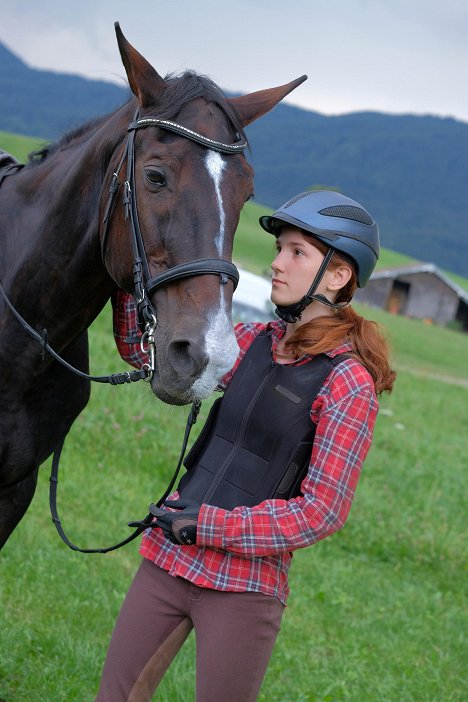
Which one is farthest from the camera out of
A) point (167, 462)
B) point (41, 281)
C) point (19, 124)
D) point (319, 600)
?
point (19, 124)

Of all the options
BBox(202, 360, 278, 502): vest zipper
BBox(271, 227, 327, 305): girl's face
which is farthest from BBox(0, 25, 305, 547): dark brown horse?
BBox(202, 360, 278, 502): vest zipper

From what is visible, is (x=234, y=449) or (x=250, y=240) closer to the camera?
(x=234, y=449)

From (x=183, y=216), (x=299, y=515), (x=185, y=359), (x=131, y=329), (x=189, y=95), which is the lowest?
(x=299, y=515)

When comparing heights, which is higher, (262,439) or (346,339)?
(346,339)

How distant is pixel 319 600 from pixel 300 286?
4.01 meters

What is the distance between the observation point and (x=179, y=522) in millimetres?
2609

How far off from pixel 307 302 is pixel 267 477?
1.94ft

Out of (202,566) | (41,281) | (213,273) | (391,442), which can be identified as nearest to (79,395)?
(41,281)

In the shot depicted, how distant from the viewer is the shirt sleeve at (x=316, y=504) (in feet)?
8.54

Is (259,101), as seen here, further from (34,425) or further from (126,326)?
(34,425)

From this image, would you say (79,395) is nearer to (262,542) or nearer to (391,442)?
(262,542)

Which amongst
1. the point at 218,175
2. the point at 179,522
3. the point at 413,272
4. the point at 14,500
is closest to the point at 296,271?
the point at 218,175

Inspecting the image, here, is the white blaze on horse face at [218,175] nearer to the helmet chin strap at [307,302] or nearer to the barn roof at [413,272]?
the helmet chin strap at [307,302]

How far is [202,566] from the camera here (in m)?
2.74
